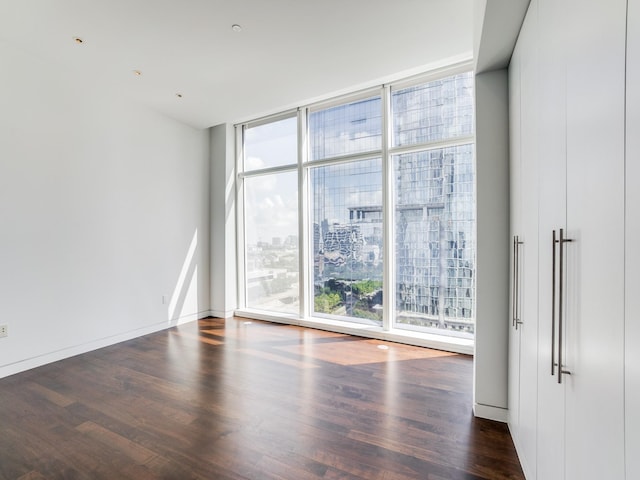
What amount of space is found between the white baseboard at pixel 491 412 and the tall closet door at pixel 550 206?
768 millimetres

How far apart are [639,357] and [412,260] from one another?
3075 mm

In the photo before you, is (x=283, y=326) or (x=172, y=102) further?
(x=283, y=326)

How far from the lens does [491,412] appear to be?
2131mm

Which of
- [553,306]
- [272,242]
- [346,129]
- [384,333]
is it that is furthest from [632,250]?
[272,242]

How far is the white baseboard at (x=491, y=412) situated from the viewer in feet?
6.87

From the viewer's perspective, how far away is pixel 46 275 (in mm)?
3141

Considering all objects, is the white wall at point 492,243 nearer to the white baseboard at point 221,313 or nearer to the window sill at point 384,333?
the window sill at point 384,333

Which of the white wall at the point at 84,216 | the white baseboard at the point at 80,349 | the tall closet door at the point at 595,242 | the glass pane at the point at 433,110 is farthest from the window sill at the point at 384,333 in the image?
the tall closet door at the point at 595,242

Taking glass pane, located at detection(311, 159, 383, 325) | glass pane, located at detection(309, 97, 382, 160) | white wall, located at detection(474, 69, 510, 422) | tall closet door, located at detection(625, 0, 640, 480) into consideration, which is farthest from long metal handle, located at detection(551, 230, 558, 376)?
glass pane, located at detection(309, 97, 382, 160)

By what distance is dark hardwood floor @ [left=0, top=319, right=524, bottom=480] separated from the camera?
173 cm

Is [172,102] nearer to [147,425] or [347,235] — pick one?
[347,235]

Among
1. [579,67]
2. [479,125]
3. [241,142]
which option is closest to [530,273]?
[579,67]

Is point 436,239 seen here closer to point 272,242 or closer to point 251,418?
point 272,242

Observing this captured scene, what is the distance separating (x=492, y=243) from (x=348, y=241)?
2203 mm
